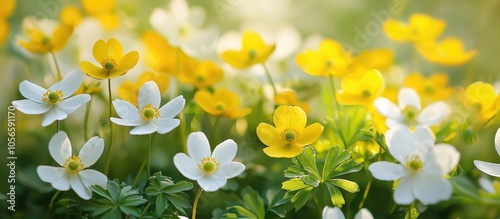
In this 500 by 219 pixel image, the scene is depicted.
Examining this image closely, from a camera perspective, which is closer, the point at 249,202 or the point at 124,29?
the point at 249,202

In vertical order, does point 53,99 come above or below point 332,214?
above

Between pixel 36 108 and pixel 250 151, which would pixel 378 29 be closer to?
pixel 250 151

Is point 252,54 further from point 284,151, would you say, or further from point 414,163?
point 414,163

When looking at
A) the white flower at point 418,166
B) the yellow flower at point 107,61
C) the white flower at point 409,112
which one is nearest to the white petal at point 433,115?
the white flower at point 409,112

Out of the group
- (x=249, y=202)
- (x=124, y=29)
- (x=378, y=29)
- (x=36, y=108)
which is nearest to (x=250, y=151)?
(x=249, y=202)

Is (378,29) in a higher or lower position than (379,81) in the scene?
lower

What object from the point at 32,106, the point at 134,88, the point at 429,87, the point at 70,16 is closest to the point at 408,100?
the point at 429,87
